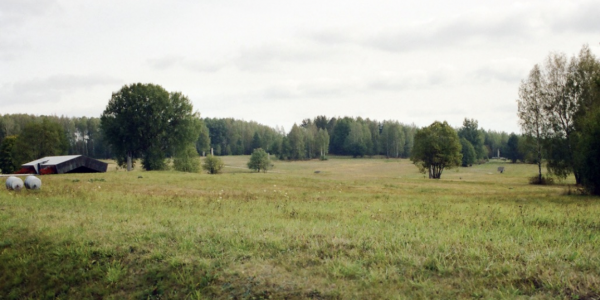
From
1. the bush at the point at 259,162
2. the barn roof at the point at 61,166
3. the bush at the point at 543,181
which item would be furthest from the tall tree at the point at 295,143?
the bush at the point at 543,181

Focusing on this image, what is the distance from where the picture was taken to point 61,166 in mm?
51062

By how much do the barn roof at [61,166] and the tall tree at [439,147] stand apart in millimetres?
51891

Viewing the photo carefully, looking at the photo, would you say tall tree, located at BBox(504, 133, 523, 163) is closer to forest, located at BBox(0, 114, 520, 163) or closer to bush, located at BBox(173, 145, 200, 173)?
forest, located at BBox(0, 114, 520, 163)

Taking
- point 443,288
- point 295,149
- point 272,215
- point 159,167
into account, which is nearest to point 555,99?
point 272,215

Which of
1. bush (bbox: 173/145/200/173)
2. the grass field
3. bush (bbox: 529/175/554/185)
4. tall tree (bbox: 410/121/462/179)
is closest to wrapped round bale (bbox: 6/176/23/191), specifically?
the grass field

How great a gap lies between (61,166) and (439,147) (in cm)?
5706

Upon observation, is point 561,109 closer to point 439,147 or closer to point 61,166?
point 439,147

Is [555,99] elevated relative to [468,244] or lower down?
elevated

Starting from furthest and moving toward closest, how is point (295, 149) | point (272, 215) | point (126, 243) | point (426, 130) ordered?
point (295, 149) → point (426, 130) → point (272, 215) → point (126, 243)

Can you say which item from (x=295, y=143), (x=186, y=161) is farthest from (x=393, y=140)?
(x=186, y=161)

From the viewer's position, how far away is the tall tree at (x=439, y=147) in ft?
215

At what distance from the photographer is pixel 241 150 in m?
177

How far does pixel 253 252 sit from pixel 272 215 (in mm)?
6301

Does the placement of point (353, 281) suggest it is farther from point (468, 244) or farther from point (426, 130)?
point (426, 130)
